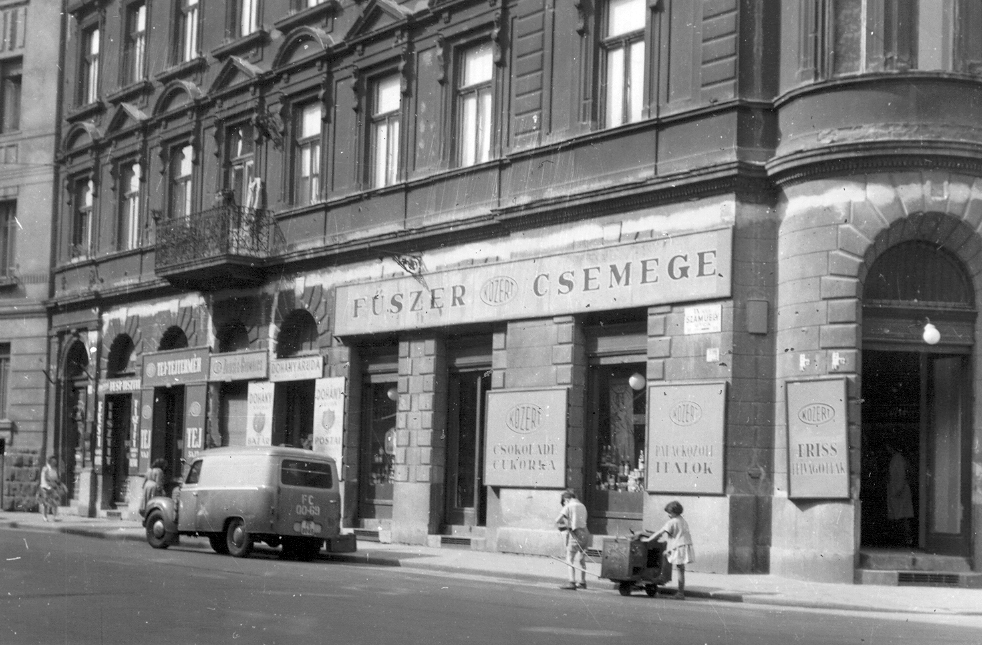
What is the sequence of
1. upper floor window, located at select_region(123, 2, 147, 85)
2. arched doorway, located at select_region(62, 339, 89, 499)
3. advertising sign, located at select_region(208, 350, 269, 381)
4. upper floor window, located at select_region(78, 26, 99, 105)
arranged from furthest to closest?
upper floor window, located at select_region(78, 26, 99, 105), arched doorway, located at select_region(62, 339, 89, 499), upper floor window, located at select_region(123, 2, 147, 85), advertising sign, located at select_region(208, 350, 269, 381)

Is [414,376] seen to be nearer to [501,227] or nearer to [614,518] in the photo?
[501,227]

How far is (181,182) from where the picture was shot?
36.8 m

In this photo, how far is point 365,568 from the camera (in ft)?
73.5

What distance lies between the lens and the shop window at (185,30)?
1432 inches

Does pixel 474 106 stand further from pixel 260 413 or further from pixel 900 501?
pixel 900 501

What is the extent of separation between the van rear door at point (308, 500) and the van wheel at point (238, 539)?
1.94 ft

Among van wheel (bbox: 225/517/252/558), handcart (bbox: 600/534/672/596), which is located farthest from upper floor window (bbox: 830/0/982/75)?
van wheel (bbox: 225/517/252/558)

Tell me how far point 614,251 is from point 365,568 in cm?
651

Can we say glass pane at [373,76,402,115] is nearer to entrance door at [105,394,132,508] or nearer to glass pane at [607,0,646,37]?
glass pane at [607,0,646,37]

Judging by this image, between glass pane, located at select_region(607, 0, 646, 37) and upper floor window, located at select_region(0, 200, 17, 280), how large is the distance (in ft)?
80.2

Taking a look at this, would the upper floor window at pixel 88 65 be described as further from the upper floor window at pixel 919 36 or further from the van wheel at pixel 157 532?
the upper floor window at pixel 919 36

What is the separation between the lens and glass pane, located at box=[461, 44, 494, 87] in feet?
90.0

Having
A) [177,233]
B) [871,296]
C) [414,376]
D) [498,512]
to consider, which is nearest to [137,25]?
[177,233]

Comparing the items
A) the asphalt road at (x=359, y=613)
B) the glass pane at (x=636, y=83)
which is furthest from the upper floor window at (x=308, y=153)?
the asphalt road at (x=359, y=613)
